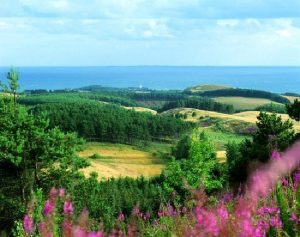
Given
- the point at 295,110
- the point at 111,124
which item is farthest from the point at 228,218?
the point at 111,124

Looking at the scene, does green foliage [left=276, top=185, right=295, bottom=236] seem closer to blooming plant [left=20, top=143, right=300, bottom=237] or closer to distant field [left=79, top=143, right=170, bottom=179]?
blooming plant [left=20, top=143, right=300, bottom=237]

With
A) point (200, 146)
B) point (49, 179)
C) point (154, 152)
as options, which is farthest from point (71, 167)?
point (154, 152)

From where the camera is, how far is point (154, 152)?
141 metres

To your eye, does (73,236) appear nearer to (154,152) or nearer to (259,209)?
(259,209)

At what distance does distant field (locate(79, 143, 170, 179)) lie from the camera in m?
110

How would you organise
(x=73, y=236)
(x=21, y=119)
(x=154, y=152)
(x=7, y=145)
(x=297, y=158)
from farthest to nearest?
(x=154, y=152) < (x=21, y=119) < (x=7, y=145) < (x=297, y=158) < (x=73, y=236)

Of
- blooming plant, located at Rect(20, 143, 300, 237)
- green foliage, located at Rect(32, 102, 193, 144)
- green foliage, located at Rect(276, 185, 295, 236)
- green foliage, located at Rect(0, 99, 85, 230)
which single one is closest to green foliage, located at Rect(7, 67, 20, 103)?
green foliage, located at Rect(0, 99, 85, 230)

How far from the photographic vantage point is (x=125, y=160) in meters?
127

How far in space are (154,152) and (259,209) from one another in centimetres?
13668

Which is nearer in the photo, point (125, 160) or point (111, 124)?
point (125, 160)

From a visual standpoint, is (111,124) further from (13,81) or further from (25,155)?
(25,155)

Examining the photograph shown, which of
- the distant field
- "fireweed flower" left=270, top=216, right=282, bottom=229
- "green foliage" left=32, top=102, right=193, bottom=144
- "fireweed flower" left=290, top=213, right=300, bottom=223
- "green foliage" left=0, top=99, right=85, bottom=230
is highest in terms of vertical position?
"fireweed flower" left=290, top=213, right=300, bottom=223

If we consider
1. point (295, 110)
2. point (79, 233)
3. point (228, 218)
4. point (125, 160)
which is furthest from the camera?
point (125, 160)

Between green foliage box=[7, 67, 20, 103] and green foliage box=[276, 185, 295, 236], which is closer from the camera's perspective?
green foliage box=[276, 185, 295, 236]
